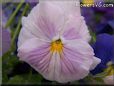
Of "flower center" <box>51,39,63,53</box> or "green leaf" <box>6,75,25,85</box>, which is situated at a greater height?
"flower center" <box>51,39,63,53</box>

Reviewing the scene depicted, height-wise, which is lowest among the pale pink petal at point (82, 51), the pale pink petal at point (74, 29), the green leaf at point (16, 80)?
the green leaf at point (16, 80)

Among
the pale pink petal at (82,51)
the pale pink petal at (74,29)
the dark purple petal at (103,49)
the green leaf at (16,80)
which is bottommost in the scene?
the green leaf at (16,80)

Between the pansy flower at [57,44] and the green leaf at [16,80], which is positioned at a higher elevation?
the pansy flower at [57,44]

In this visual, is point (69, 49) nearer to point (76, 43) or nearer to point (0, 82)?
point (76, 43)

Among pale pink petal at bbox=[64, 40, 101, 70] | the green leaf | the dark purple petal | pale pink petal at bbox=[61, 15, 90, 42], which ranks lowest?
the green leaf

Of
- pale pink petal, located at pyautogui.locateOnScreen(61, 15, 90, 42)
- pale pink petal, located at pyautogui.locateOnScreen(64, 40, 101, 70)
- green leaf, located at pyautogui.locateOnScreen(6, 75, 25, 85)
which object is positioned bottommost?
green leaf, located at pyautogui.locateOnScreen(6, 75, 25, 85)

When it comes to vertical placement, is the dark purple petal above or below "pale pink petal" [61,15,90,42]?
below

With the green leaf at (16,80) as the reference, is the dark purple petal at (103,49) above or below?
above

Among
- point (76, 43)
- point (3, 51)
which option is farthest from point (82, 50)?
point (3, 51)
